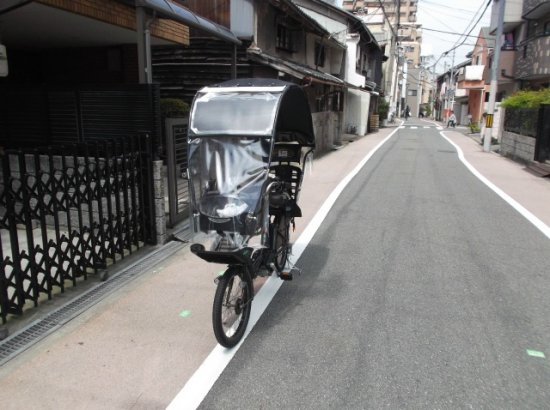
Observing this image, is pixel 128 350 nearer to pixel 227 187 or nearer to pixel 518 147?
pixel 227 187

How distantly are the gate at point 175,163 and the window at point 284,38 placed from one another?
11403 mm

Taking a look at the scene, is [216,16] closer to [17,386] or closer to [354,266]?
[354,266]

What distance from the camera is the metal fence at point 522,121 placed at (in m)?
14.7

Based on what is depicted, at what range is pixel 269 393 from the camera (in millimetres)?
3102

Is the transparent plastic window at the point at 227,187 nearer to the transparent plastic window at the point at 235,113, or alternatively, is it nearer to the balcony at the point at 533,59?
the transparent plastic window at the point at 235,113

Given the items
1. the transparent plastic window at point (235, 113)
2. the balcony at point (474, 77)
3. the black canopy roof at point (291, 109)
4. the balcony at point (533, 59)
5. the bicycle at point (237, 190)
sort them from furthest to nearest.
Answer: the balcony at point (474, 77), the balcony at point (533, 59), the black canopy roof at point (291, 109), the transparent plastic window at point (235, 113), the bicycle at point (237, 190)

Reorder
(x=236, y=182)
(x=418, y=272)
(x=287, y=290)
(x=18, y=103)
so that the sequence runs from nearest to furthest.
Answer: (x=236, y=182)
(x=287, y=290)
(x=418, y=272)
(x=18, y=103)

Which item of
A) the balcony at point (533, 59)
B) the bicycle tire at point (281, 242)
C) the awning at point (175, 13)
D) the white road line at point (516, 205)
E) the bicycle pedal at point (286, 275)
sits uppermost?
the balcony at point (533, 59)

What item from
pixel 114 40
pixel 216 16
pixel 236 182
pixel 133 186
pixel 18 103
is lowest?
pixel 133 186

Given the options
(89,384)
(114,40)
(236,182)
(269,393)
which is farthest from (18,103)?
(269,393)

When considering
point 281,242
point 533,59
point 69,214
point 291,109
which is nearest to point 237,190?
point 281,242

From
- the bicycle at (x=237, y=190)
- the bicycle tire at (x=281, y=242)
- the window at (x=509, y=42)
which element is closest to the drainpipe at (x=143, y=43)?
the bicycle at (x=237, y=190)

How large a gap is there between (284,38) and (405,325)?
1580 centimetres

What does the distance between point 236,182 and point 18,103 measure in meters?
5.33
